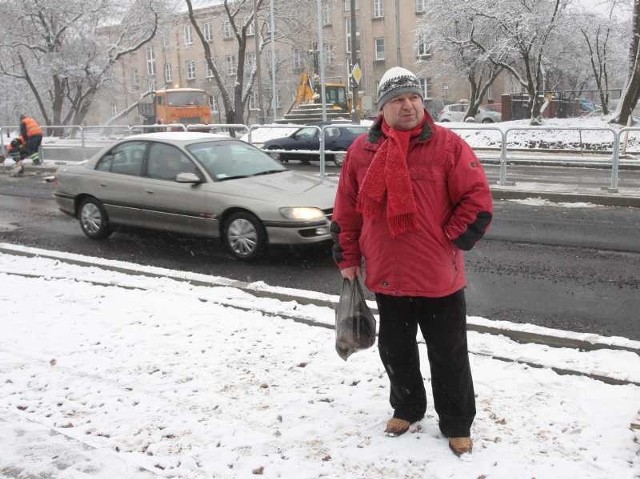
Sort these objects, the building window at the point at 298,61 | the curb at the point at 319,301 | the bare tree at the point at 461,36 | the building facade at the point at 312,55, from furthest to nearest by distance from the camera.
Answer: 1. the building window at the point at 298,61
2. the building facade at the point at 312,55
3. the bare tree at the point at 461,36
4. the curb at the point at 319,301

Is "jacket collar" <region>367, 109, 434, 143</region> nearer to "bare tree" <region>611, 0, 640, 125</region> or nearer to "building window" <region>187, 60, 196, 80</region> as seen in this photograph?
"bare tree" <region>611, 0, 640, 125</region>

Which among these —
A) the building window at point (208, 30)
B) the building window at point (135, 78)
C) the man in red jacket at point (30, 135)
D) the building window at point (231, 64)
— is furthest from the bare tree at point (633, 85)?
the building window at point (135, 78)

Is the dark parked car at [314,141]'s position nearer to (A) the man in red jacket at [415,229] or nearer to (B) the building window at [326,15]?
(A) the man in red jacket at [415,229]

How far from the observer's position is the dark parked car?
1891 centimetres

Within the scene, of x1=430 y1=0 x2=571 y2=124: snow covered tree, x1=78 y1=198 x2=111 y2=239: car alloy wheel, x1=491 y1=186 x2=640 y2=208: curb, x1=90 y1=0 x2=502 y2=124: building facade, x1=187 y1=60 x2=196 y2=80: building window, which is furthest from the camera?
x1=187 y1=60 x2=196 y2=80: building window

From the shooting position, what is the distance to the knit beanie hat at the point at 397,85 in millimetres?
3021

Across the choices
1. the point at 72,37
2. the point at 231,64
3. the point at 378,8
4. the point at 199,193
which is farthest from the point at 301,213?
the point at 231,64

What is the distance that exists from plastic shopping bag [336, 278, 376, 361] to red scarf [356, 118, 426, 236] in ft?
1.56

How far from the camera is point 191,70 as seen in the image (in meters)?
65.0

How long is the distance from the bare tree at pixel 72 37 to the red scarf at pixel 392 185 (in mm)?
36916

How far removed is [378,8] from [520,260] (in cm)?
5138

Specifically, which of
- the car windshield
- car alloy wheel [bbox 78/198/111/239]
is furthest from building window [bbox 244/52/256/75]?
the car windshield

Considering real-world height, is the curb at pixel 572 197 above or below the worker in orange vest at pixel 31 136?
below

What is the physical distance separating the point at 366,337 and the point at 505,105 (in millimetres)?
34263
